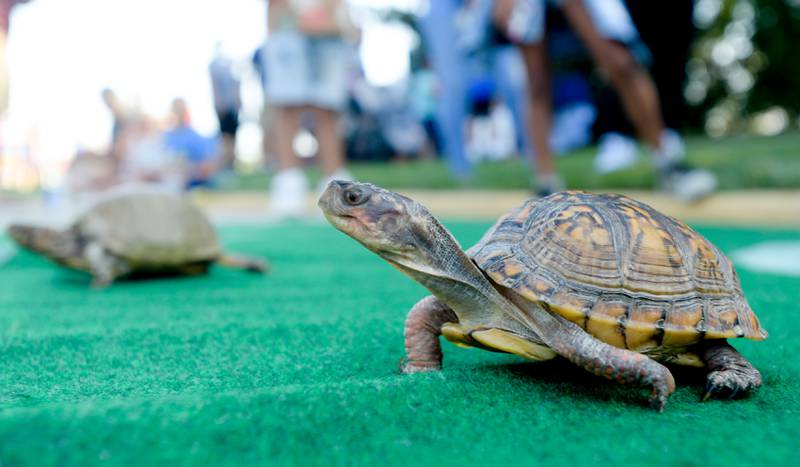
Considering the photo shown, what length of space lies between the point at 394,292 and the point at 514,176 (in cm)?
634

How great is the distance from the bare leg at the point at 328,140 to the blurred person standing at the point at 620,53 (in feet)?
7.24

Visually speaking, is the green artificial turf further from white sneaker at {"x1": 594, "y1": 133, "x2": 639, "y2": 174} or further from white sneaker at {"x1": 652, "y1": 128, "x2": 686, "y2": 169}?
white sneaker at {"x1": 594, "y1": 133, "x2": 639, "y2": 174}

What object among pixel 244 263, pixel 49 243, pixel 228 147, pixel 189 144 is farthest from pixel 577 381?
pixel 228 147

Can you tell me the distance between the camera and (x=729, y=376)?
54.7 inches

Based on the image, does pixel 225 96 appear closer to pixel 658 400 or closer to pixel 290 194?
pixel 290 194

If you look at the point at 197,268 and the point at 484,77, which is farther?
the point at 484,77

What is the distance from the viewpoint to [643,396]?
1.45m

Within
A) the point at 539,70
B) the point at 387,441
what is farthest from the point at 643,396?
the point at 539,70

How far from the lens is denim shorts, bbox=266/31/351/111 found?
242 inches

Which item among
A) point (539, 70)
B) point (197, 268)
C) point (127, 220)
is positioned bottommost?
point (197, 268)

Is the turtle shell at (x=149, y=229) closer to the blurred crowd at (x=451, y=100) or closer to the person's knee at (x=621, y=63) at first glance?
the blurred crowd at (x=451, y=100)

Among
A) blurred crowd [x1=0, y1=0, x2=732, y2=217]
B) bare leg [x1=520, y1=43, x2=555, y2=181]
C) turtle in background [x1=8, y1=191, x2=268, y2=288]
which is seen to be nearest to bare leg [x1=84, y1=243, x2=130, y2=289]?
turtle in background [x1=8, y1=191, x2=268, y2=288]

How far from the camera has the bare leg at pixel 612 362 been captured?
4.34 ft

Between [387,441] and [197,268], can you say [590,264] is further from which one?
[197,268]
